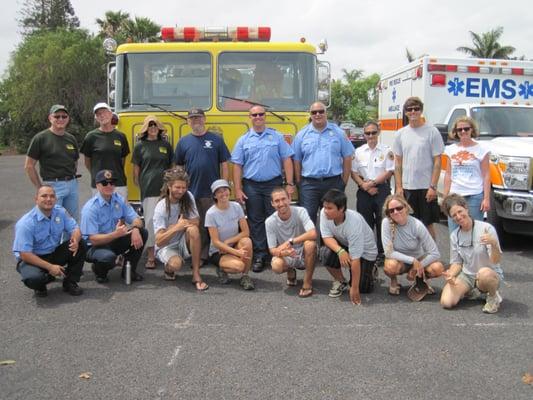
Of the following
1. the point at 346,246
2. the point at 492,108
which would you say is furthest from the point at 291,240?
the point at 492,108

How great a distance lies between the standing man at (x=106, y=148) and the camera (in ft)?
21.0

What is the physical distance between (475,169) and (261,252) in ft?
8.24

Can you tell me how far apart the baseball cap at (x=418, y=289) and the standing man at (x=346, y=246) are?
1.31ft

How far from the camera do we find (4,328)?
457cm

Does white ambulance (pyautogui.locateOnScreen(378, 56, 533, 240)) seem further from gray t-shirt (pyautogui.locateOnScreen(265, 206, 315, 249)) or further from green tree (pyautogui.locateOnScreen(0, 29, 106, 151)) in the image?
green tree (pyautogui.locateOnScreen(0, 29, 106, 151))

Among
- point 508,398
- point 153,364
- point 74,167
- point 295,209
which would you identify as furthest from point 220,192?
point 508,398

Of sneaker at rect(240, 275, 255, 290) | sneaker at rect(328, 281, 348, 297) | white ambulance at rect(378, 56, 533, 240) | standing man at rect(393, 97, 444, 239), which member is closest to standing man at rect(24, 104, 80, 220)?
sneaker at rect(240, 275, 255, 290)

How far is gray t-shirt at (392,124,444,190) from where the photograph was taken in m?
5.92

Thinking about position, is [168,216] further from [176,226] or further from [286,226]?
[286,226]

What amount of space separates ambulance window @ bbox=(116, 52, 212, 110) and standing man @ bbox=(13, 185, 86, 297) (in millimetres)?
1986

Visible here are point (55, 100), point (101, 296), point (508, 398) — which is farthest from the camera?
point (55, 100)

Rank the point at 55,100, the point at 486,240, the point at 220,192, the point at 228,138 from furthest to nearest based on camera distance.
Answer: the point at 55,100 < the point at 228,138 < the point at 220,192 < the point at 486,240

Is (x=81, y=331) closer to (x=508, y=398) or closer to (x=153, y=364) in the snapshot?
(x=153, y=364)

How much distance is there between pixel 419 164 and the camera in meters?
5.93
